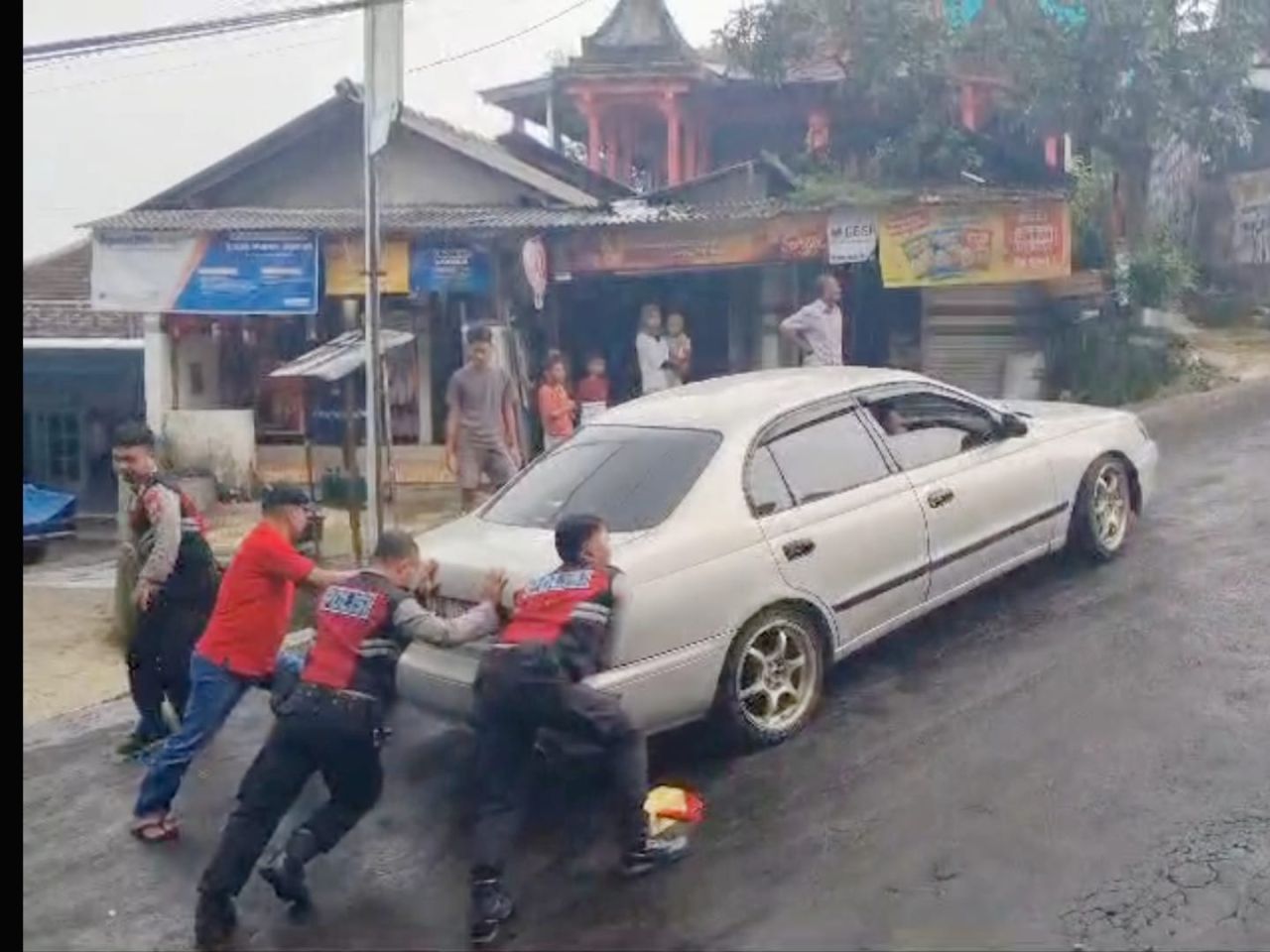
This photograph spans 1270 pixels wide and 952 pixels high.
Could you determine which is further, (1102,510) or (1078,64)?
(1078,64)

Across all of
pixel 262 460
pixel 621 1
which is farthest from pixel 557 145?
pixel 262 460

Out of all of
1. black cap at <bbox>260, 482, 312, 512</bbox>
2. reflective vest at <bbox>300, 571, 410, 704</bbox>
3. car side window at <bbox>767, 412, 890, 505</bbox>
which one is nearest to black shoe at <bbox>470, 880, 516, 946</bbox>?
reflective vest at <bbox>300, 571, 410, 704</bbox>

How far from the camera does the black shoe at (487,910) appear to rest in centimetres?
494

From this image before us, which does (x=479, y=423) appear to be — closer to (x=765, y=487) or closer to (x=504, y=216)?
(x=765, y=487)

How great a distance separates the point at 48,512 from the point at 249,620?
6968 millimetres

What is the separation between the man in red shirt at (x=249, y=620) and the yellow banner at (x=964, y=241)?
970 cm

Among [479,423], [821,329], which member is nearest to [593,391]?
[821,329]

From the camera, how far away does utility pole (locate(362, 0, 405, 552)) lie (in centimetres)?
875

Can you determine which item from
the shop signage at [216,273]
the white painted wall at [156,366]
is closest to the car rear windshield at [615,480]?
the shop signage at [216,273]

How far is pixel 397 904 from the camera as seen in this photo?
17.4ft

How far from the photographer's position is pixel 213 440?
14.5 meters

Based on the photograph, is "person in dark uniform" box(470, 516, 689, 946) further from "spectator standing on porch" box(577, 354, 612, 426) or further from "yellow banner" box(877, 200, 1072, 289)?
"yellow banner" box(877, 200, 1072, 289)

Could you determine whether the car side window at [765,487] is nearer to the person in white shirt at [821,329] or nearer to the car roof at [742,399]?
the car roof at [742,399]

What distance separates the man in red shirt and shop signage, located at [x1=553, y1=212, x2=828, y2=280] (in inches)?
371
